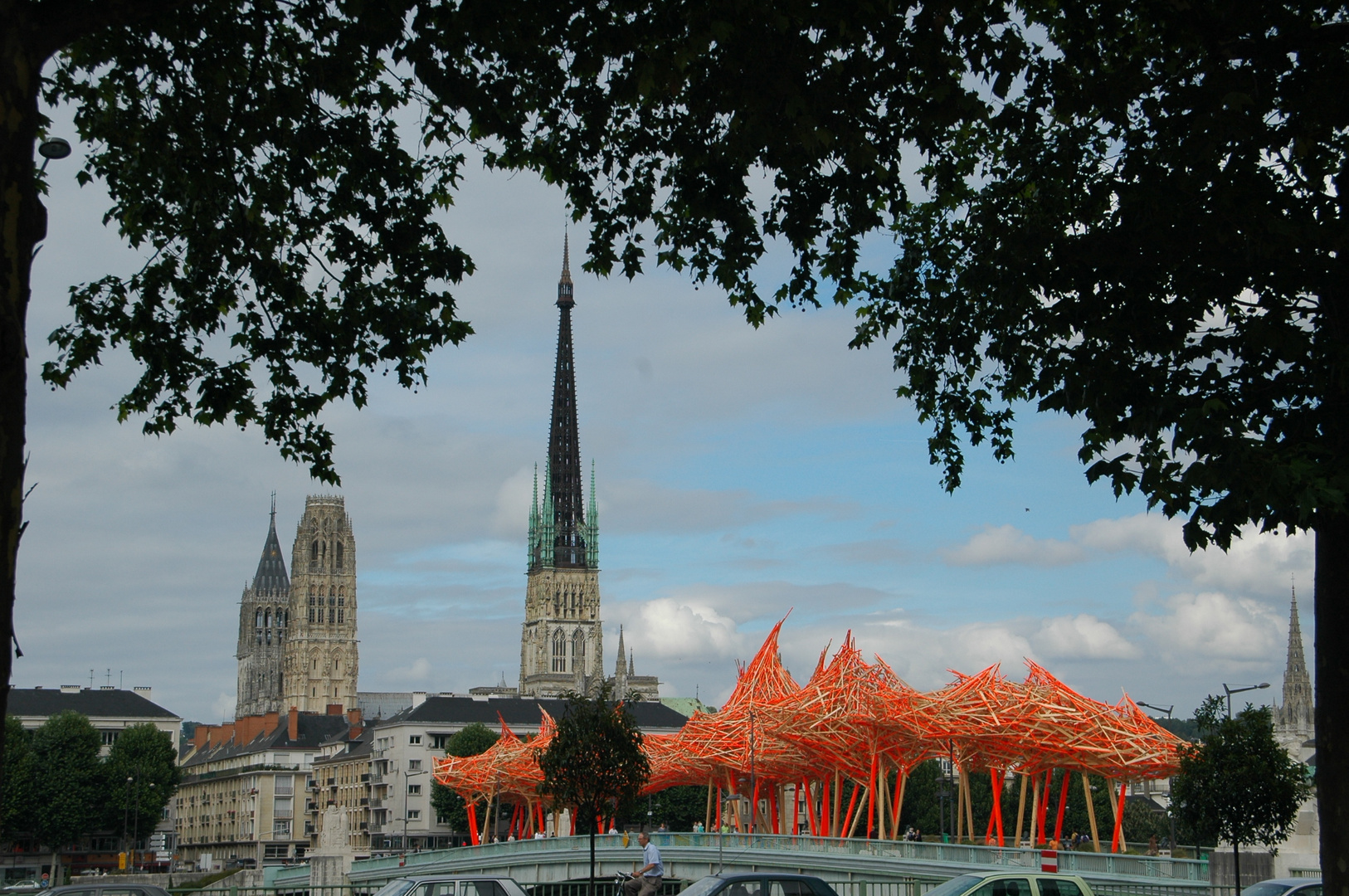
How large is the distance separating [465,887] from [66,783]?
86420mm

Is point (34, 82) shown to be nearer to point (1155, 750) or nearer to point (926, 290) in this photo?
point (926, 290)

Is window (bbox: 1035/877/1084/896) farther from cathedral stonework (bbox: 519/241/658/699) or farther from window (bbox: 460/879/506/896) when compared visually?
cathedral stonework (bbox: 519/241/658/699)

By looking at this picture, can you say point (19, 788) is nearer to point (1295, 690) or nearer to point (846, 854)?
point (846, 854)

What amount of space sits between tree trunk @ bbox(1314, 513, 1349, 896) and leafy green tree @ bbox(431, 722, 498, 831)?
347 ft

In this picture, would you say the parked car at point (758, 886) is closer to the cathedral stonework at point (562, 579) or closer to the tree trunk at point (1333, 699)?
the tree trunk at point (1333, 699)

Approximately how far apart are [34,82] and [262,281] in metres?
6.05

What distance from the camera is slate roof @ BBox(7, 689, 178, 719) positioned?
454 feet

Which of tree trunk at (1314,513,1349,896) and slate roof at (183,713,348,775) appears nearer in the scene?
tree trunk at (1314,513,1349,896)

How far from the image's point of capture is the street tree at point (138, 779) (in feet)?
334

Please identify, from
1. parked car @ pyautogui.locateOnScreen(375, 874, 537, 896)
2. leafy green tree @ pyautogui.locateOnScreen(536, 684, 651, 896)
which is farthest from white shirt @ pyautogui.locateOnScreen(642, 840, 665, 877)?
leafy green tree @ pyautogui.locateOnScreen(536, 684, 651, 896)

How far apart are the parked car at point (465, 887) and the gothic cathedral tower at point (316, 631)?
17686cm

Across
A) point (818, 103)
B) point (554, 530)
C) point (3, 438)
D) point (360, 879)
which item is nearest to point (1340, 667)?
point (818, 103)

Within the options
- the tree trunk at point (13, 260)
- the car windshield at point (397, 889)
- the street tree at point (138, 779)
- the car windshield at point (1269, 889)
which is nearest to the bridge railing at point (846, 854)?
the car windshield at point (397, 889)

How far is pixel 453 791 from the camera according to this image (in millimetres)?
112688
